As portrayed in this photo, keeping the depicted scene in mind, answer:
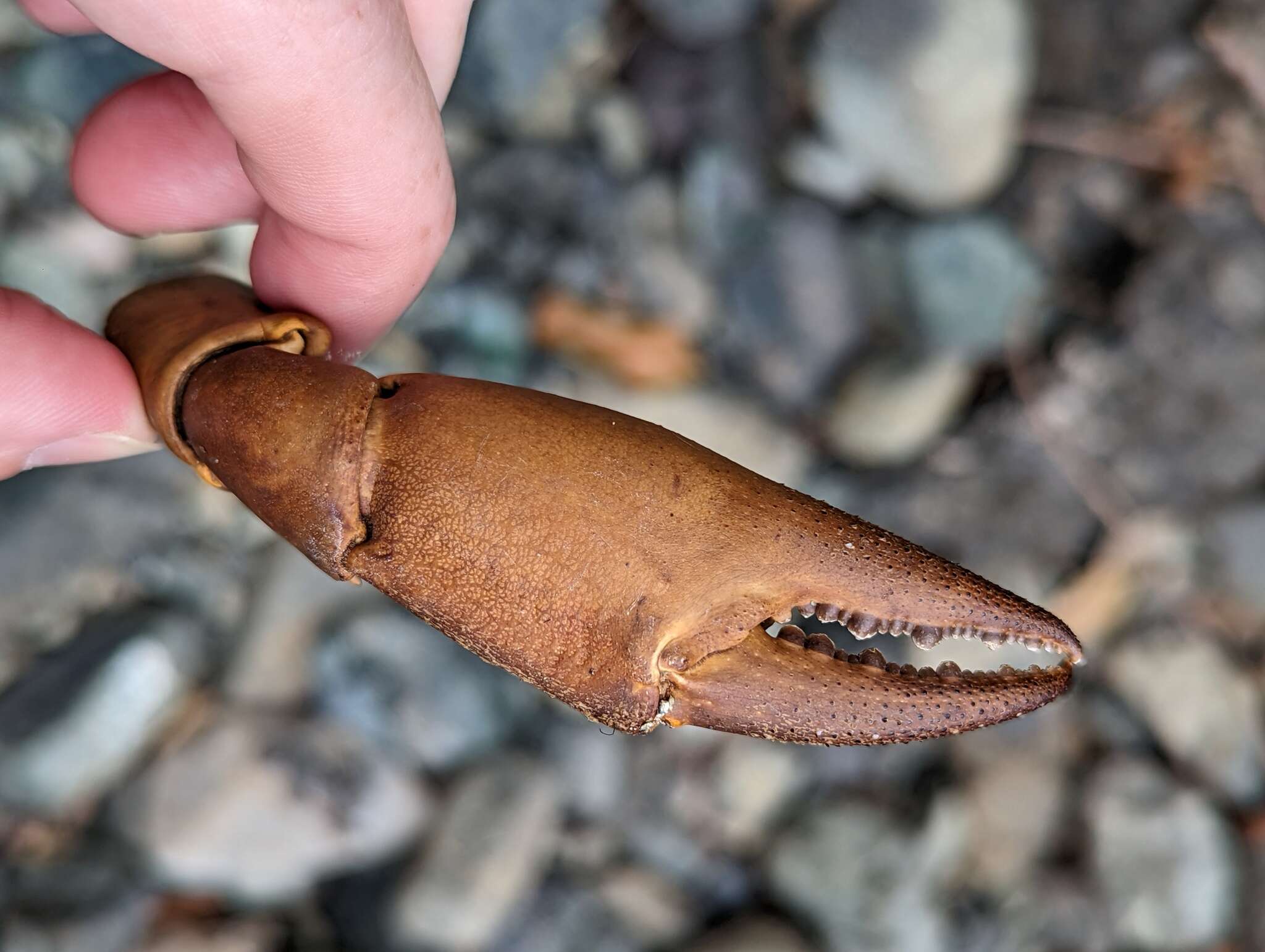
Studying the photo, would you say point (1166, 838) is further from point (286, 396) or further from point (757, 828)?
point (286, 396)

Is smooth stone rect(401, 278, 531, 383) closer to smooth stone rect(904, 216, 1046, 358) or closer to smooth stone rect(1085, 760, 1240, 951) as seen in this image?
smooth stone rect(904, 216, 1046, 358)

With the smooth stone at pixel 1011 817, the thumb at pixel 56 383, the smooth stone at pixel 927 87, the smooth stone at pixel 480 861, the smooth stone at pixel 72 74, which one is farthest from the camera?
the smooth stone at pixel 1011 817

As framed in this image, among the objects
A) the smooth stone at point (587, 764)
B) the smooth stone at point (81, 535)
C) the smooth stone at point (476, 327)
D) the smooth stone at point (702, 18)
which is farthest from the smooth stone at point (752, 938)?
the smooth stone at point (702, 18)

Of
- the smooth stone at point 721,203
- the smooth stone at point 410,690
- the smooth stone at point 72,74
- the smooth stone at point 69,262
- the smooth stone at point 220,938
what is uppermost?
the smooth stone at point 72,74

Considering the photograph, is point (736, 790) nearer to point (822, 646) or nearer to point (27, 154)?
point (822, 646)

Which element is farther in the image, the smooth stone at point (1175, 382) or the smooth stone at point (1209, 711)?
the smooth stone at point (1209, 711)

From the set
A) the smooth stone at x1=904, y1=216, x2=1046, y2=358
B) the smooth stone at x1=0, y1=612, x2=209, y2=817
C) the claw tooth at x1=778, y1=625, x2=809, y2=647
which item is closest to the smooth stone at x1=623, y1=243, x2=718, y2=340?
the smooth stone at x1=904, y1=216, x2=1046, y2=358

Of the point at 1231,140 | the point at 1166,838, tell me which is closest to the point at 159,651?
the point at 1166,838

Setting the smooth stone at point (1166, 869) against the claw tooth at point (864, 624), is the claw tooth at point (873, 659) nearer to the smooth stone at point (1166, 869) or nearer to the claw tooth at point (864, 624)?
the claw tooth at point (864, 624)
